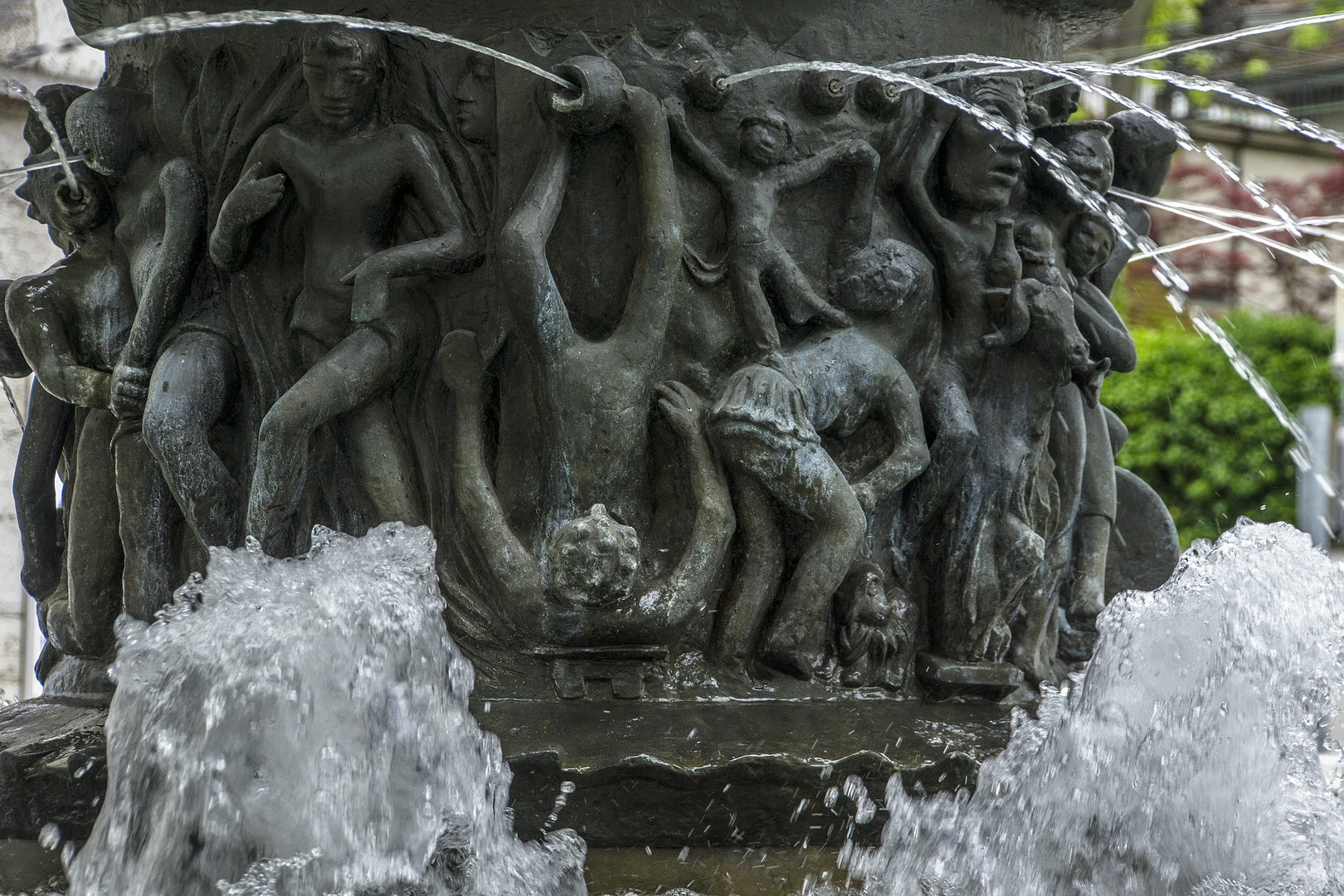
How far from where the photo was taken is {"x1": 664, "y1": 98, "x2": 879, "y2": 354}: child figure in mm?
3855

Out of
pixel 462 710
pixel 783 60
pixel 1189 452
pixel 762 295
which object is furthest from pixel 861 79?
pixel 1189 452

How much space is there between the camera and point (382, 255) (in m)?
3.77

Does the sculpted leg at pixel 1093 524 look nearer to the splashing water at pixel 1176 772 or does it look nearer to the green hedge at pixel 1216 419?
the splashing water at pixel 1176 772

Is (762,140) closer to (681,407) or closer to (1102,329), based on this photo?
(681,407)

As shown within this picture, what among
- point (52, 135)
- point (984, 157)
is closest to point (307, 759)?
point (52, 135)

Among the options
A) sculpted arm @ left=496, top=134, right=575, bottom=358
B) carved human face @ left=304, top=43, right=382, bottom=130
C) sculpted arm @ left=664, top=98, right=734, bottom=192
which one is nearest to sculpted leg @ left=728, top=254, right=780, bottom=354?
sculpted arm @ left=664, top=98, right=734, bottom=192

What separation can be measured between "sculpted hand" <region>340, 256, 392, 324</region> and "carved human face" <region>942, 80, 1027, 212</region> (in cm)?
143

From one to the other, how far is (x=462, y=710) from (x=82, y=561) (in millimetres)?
1330

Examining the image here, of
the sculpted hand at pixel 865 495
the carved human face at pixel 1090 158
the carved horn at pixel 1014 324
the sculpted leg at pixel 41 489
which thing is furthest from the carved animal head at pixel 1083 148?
the sculpted leg at pixel 41 489

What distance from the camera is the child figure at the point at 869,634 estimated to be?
12.7 ft

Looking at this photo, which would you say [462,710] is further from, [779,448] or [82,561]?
[82,561]

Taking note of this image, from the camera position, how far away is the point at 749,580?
12.5 feet

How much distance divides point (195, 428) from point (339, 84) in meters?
0.87

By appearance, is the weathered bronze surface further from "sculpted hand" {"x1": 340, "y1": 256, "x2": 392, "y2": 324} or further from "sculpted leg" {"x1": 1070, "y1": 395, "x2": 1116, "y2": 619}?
"sculpted leg" {"x1": 1070, "y1": 395, "x2": 1116, "y2": 619}
